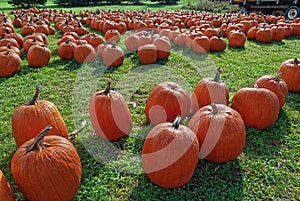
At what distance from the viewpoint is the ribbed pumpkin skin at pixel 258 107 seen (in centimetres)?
366

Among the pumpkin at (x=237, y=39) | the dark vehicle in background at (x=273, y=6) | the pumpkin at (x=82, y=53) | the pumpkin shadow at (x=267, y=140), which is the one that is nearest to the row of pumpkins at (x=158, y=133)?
the pumpkin shadow at (x=267, y=140)

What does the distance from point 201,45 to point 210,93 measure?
409 centimetres

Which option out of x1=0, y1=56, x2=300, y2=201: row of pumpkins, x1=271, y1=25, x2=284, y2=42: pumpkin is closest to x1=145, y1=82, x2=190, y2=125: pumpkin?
x1=0, y1=56, x2=300, y2=201: row of pumpkins

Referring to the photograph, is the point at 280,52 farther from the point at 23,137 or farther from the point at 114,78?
the point at 23,137

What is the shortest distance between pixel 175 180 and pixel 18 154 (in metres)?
1.58

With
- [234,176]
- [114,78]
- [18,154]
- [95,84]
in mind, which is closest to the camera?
[18,154]

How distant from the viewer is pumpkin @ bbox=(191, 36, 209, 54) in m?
7.55

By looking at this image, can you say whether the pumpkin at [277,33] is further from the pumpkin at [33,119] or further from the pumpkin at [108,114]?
the pumpkin at [33,119]

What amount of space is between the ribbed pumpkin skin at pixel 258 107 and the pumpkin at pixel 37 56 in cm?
488

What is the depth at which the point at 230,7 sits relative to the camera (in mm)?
21672

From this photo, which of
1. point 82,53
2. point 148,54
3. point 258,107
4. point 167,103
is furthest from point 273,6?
point 167,103

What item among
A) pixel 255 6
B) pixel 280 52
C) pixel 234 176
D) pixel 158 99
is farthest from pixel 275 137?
pixel 255 6

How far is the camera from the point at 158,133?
270 centimetres

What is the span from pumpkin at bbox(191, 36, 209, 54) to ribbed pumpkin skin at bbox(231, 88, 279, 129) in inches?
159
